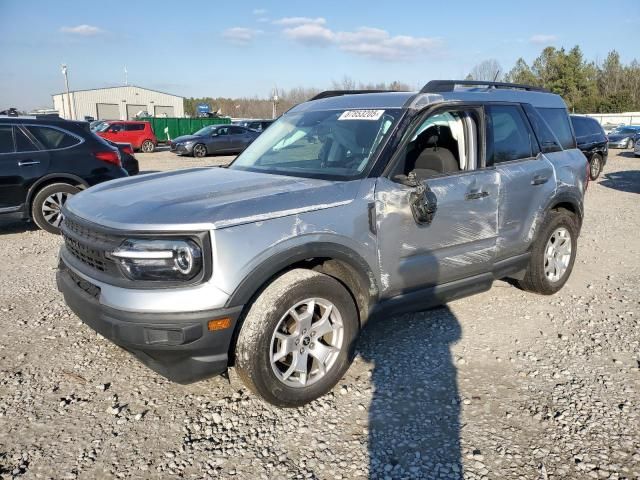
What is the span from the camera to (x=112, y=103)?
56188 millimetres

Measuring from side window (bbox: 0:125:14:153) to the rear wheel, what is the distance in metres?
16.3

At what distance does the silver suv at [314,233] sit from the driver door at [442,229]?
13mm

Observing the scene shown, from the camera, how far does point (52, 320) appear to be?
427cm

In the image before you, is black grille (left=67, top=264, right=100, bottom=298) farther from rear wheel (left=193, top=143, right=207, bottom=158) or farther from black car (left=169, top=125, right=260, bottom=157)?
rear wheel (left=193, top=143, right=207, bottom=158)

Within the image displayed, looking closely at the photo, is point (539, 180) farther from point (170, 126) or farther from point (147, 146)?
point (170, 126)

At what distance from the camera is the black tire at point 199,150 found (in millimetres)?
23241

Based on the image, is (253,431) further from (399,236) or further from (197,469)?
(399,236)

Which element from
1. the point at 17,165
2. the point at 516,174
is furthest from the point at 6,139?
the point at 516,174

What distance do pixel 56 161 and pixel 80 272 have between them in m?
5.15

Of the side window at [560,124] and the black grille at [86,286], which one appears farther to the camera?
the side window at [560,124]

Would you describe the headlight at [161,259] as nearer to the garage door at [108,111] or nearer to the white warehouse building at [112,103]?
the white warehouse building at [112,103]

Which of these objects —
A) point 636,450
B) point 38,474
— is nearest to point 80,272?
point 38,474

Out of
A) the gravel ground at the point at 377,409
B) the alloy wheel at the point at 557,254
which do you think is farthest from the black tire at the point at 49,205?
the alloy wheel at the point at 557,254

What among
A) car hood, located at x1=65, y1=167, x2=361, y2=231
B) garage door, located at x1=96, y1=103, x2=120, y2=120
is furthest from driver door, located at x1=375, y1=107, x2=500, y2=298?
garage door, located at x1=96, y1=103, x2=120, y2=120
